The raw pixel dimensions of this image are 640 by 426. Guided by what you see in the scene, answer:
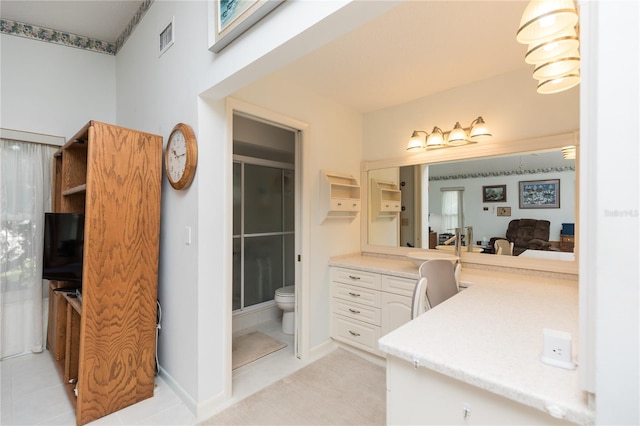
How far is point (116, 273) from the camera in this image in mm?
1943

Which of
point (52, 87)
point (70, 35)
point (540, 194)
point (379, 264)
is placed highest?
point (70, 35)

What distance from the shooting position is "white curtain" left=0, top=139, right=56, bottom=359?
8.65ft

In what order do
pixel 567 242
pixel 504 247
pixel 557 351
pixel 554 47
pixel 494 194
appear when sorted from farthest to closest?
1. pixel 494 194
2. pixel 504 247
3. pixel 567 242
4. pixel 554 47
5. pixel 557 351

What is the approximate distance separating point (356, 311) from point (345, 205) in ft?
3.25

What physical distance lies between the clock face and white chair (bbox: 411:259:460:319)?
1628 millimetres

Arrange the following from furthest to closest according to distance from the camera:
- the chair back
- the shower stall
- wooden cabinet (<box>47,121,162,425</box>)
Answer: the shower stall
wooden cabinet (<box>47,121,162,425</box>)
the chair back

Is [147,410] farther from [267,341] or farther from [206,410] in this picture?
[267,341]

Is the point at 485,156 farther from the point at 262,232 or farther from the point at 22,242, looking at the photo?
the point at 22,242

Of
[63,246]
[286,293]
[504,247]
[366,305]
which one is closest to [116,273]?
[63,246]

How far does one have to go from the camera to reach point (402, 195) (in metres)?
3.10

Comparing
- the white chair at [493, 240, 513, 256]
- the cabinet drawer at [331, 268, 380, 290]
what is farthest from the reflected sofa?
the cabinet drawer at [331, 268, 380, 290]

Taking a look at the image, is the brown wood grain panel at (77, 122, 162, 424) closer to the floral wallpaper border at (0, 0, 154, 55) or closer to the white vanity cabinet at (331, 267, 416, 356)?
the floral wallpaper border at (0, 0, 154, 55)

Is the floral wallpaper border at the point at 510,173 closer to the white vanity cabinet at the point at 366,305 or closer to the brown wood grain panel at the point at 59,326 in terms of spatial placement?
the white vanity cabinet at the point at 366,305

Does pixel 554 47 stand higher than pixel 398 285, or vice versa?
pixel 554 47
